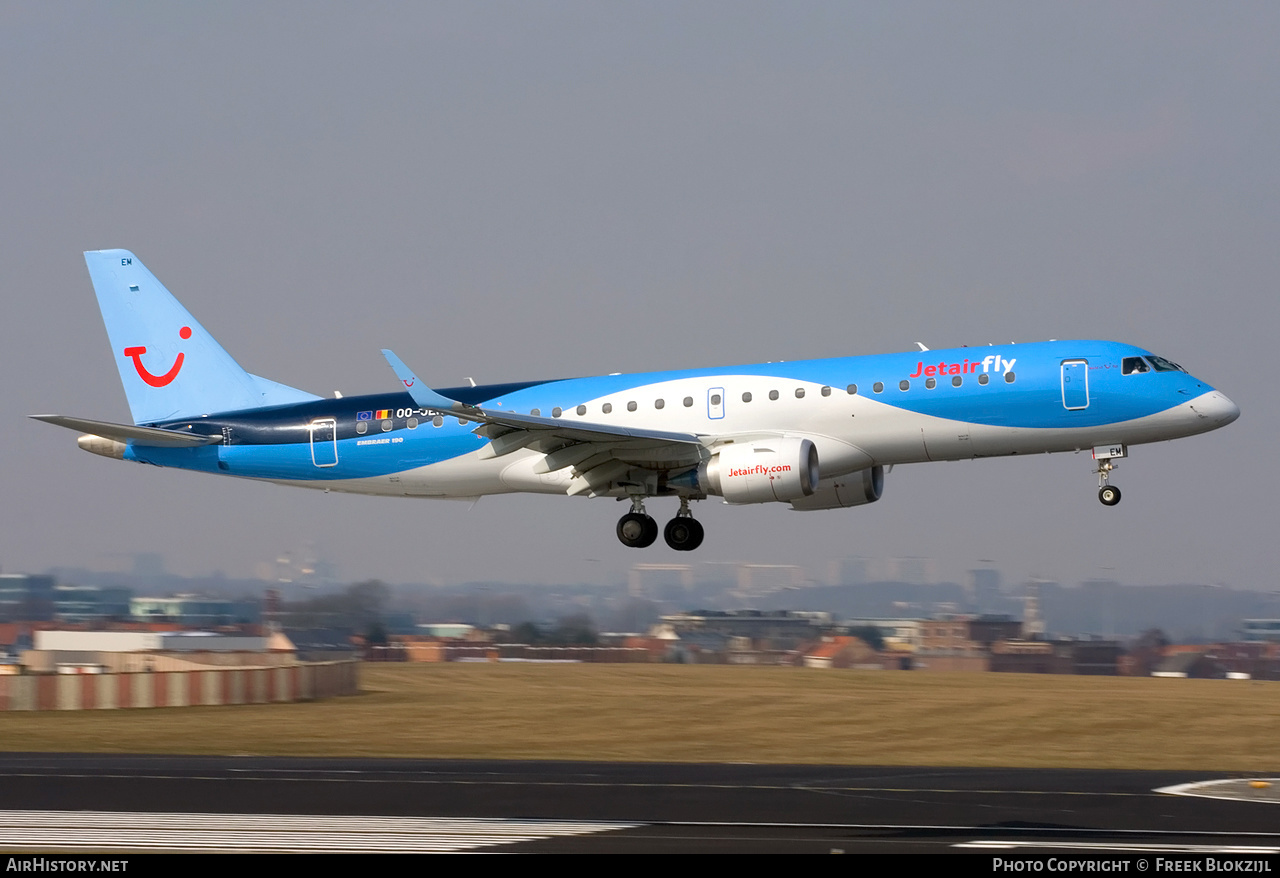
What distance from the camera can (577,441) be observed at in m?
35.8

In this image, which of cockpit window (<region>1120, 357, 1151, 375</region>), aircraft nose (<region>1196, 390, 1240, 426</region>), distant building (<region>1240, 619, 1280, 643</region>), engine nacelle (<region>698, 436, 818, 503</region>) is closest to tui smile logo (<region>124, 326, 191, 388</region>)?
engine nacelle (<region>698, 436, 818, 503</region>)

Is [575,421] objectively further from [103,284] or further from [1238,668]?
[1238,668]

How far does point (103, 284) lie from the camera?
1775 inches

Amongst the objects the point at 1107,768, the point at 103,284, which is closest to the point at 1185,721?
the point at 1107,768

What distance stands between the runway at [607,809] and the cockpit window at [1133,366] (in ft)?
30.0

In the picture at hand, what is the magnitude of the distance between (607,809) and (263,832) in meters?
5.91

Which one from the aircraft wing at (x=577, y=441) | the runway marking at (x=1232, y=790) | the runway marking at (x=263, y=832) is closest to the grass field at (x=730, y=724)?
the runway marking at (x=1232, y=790)

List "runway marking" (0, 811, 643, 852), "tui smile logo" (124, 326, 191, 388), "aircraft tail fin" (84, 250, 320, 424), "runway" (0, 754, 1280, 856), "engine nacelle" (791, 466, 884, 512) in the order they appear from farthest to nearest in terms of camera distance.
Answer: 1. "tui smile logo" (124, 326, 191, 388)
2. "aircraft tail fin" (84, 250, 320, 424)
3. "engine nacelle" (791, 466, 884, 512)
4. "runway" (0, 754, 1280, 856)
5. "runway marking" (0, 811, 643, 852)

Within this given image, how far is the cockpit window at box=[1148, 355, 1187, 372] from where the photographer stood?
33844 millimetres

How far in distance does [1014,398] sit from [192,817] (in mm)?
20274

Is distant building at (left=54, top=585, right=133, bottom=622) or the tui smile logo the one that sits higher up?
the tui smile logo

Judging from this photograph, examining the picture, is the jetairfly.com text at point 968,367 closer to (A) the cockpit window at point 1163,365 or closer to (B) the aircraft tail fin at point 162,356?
(A) the cockpit window at point 1163,365

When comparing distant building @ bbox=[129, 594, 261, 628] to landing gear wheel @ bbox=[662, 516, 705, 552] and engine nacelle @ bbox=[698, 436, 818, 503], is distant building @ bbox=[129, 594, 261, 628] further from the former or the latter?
engine nacelle @ bbox=[698, 436, 818, 503]

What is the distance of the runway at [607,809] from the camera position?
2062 centimetres
